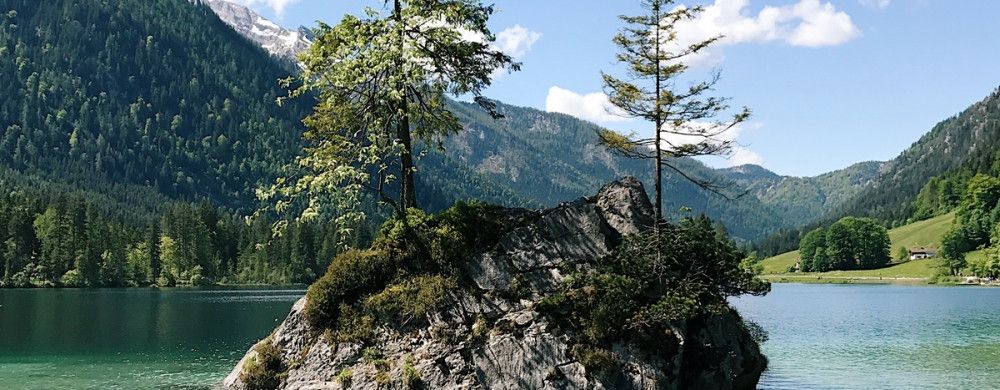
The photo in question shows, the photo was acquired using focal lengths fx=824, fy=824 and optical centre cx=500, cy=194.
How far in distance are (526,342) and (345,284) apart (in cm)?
Result: 815

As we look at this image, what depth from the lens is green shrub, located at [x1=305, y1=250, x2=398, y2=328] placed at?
109ft

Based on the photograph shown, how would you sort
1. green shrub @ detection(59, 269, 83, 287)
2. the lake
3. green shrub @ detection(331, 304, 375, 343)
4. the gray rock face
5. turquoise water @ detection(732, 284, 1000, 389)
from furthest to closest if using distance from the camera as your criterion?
1. green shrub @ detection(59, 269, 83, 287)
2. turquoise water @ detection(732, 284, 1000, 389)
3. the lake
4. green shrub @ detection(331, 304, 375, 343)
5. the gray rock face

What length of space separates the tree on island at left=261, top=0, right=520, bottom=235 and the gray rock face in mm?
5135

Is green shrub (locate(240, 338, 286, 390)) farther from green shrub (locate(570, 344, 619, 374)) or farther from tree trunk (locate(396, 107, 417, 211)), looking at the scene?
green shrub (locate(570, 344, 619, 374))

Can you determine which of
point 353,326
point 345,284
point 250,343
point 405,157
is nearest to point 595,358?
point 353,326

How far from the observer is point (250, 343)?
66.5m

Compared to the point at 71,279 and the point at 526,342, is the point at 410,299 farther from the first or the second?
the point at 71,279

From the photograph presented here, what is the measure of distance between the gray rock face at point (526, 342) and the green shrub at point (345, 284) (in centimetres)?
85

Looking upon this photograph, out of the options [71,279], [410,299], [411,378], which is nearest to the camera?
[411,378]

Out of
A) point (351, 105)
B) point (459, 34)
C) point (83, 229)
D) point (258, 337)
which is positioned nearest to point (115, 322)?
point (258, 337)

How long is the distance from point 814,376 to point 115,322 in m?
68.9

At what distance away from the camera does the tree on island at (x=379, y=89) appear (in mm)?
32781

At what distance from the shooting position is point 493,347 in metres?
30.2

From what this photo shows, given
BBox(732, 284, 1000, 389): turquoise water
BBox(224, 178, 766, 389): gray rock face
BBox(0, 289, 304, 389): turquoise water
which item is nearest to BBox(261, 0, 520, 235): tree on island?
BBox(224, 178, 766, 389): gray rock face
